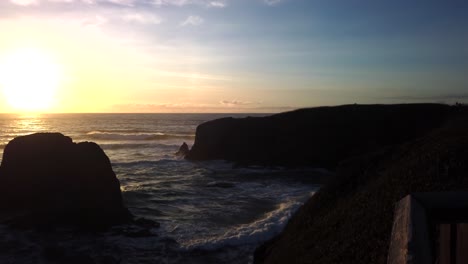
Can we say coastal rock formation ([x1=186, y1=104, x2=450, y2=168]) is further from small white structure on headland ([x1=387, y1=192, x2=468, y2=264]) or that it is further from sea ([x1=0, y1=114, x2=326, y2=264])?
small white structure on headland ([x1=387, y1=192, x2=468, y2=264])

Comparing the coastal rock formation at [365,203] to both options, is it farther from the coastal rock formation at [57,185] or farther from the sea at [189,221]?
the coastal rock formation at [57,185]

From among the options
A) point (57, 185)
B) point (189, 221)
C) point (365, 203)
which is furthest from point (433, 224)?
point (57, 185)

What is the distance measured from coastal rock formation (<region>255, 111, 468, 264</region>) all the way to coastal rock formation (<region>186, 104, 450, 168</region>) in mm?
28078

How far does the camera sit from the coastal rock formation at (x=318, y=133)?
3950 centimetres

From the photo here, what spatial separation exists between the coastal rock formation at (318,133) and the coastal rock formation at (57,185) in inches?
921

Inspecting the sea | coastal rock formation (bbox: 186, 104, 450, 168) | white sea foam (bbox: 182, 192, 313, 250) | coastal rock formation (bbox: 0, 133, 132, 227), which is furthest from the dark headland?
coastal rock formation (bbox: 186, 104, 450, 168)

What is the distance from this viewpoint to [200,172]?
3556 centimetres

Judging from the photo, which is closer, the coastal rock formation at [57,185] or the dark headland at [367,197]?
the dark headland at [367,197]

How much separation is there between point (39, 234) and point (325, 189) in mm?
11629

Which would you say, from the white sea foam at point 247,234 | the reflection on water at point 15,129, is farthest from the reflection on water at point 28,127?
the white sea foam at point 247,234

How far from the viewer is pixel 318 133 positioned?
137 ft

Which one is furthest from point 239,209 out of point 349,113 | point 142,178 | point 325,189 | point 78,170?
point 349,113

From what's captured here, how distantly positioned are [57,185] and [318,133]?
92.6 feet

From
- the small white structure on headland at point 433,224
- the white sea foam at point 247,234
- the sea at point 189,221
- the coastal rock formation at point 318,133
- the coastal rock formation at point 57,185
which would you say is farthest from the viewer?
the coastal rock formation at point 318,133
